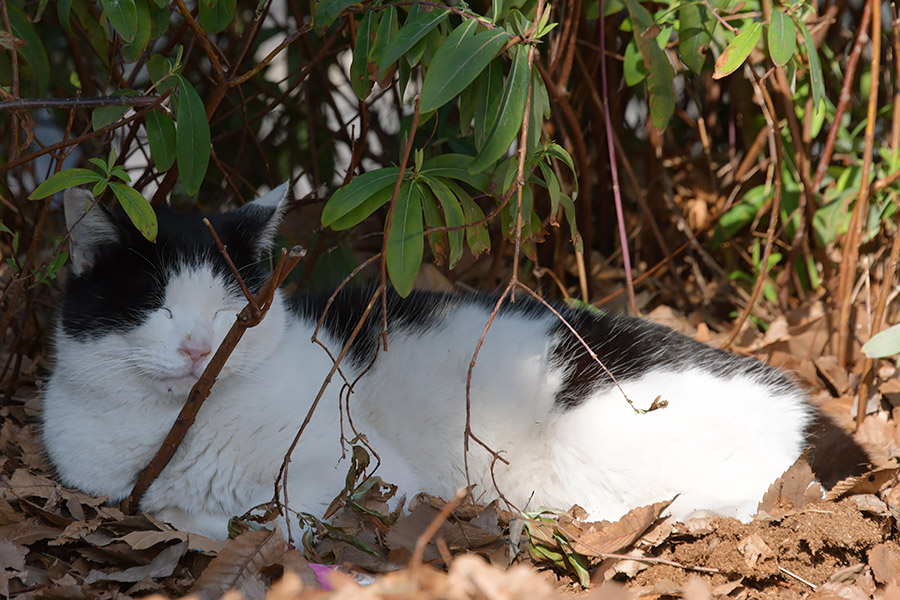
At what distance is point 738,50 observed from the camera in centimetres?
172

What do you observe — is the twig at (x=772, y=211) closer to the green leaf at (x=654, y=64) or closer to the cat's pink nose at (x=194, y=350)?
the green leaf at (x=654, y=64)

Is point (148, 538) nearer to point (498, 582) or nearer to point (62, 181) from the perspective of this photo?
→ point (62, 181)

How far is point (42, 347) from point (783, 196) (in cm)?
271

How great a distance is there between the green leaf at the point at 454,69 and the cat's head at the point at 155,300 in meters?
0.60

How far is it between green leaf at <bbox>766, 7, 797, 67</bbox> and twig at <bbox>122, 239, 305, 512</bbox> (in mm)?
1157

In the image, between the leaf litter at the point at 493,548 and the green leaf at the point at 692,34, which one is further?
the green leaf at the point at 692,34

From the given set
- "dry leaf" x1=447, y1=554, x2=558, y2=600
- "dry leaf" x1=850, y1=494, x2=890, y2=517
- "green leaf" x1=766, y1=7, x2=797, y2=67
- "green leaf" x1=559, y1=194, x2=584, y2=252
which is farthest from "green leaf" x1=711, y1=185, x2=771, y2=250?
"dry leaf" x1=447, y1=554, x2=558, y2=600

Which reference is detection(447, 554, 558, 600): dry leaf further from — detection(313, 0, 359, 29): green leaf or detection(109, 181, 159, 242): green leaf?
detection(313, 0, 359, 29): green leaf

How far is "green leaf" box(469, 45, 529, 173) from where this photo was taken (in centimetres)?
146

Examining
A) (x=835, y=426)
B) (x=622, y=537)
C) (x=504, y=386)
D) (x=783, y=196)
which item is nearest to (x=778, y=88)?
(x=783, y=196)

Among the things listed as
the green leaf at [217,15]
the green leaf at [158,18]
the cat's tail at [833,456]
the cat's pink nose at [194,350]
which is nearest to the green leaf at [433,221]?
the cat's pink nose at [194,350]

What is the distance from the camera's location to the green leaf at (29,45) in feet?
6.29

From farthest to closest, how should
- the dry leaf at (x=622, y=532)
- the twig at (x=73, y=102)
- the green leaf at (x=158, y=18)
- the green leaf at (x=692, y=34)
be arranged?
the green leaf at (x=692, y=34), the green leaf at (x=158, y=18), the dry leaf at (x=622, y=532), the twig at (x=73, y=102)

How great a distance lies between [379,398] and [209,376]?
0.58 metres
